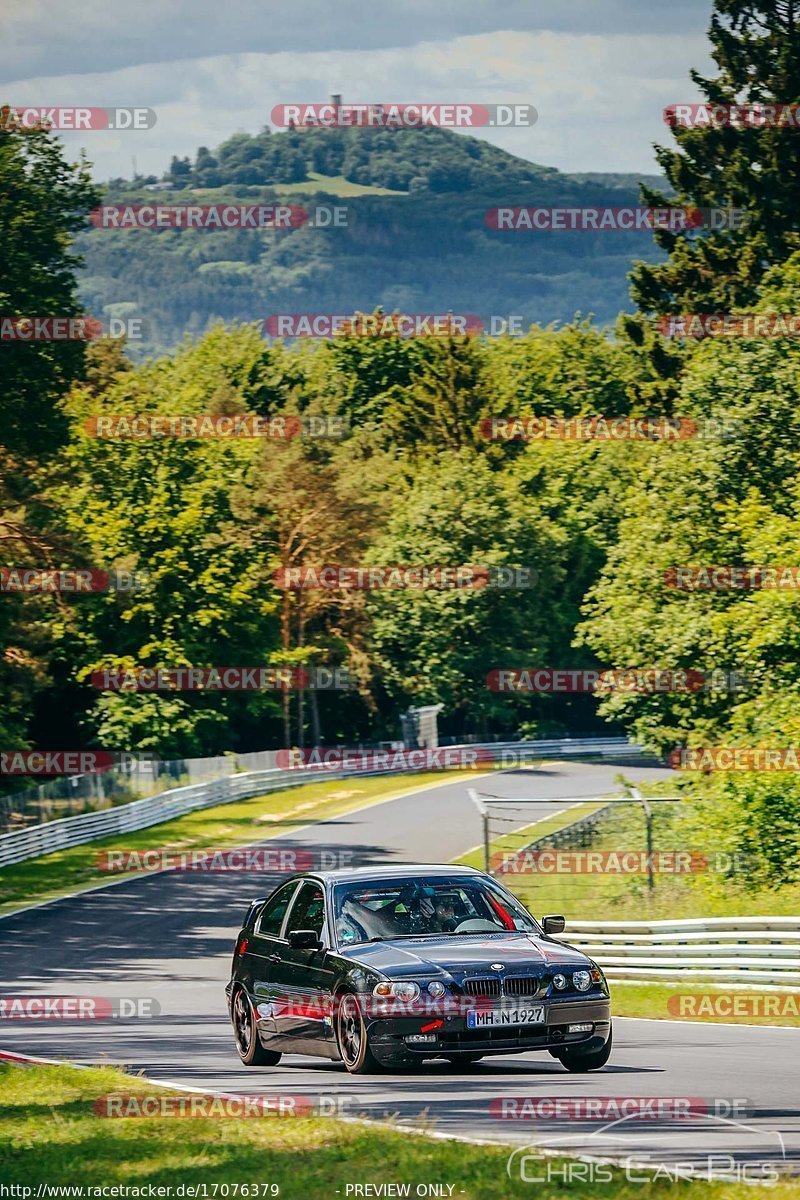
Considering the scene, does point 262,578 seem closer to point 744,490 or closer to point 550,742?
point 550,742

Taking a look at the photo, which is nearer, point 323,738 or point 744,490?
point 744,490

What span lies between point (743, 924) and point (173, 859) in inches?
1057

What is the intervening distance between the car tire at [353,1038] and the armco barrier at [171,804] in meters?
31.4

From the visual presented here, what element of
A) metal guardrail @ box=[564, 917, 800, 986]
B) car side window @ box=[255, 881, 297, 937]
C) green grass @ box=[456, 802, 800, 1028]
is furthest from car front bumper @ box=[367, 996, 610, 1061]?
metal guardrail @ box=[564, 917, 800, 986]

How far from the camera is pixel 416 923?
13102 millimetres

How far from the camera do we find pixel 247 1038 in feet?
46.8

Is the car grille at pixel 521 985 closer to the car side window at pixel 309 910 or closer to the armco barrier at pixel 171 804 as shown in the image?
the car side window at pixel 309 910

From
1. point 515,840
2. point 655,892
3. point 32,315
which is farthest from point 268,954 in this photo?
point 515,840

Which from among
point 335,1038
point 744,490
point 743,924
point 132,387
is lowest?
point 743,924

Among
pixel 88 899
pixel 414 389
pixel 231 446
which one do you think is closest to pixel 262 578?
pixel 231 446

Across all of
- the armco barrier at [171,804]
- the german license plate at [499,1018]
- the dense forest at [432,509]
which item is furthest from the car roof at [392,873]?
the armco barrier at [171,804]

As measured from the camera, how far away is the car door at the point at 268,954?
1373 centimetres

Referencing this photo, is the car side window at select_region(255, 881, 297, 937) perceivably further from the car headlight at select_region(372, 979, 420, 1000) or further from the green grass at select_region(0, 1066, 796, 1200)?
the green grass at select_region(0, 1066, 796, 1200)

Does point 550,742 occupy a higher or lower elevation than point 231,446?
lower
